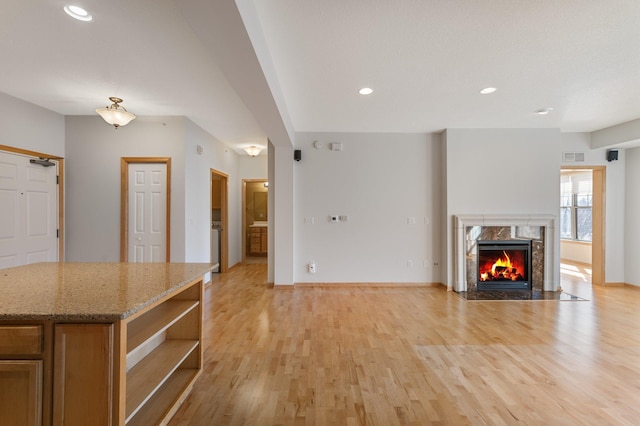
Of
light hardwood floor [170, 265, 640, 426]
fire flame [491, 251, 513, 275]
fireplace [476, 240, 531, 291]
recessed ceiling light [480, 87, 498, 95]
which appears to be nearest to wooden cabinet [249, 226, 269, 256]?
light hardwood floor [170, 265, 640, 426]

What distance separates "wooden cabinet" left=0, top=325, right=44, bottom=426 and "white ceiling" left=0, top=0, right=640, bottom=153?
167 cm

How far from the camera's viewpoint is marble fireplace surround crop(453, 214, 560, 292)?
4.52 meters

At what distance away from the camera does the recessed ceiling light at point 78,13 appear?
1927mm

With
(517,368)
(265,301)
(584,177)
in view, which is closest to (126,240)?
(265,301)

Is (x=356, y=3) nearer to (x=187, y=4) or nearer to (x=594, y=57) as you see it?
(x=187, y=4)

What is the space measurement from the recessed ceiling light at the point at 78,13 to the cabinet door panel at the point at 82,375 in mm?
2153

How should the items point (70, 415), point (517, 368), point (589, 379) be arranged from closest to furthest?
1. point (70, 415)
2. point (589, 379)
3. point (517, 368)

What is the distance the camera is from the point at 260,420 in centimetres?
170

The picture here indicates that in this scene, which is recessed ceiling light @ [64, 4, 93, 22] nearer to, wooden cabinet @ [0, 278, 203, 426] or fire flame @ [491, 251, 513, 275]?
wooden cabinet @ [0, 278, 203, 426]

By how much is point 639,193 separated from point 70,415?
24.3 ft

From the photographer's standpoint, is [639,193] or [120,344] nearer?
[120,344]

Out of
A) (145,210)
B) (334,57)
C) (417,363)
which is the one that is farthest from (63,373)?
(145,210)

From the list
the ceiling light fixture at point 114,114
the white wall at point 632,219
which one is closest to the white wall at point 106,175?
the ceiling light fixture at point 114,114

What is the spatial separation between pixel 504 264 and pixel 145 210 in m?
5.93
